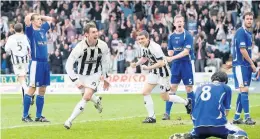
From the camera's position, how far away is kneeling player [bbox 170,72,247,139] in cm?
1250

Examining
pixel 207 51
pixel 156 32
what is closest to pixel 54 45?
pixel 156 32

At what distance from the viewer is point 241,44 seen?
16797 millimetres

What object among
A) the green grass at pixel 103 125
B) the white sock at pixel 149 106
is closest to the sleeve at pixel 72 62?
the green grass at pixel 103 125

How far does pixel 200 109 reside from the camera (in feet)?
41.3

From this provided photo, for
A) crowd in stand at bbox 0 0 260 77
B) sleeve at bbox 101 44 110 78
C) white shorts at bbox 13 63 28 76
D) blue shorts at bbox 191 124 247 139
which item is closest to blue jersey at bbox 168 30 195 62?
sleeve at bbox 101 44 110 78

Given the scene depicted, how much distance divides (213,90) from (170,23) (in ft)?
81.2

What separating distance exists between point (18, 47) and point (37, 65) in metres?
3.84

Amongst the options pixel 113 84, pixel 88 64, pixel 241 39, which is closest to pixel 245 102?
pixel 241 39

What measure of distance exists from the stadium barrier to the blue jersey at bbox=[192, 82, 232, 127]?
20.2 m

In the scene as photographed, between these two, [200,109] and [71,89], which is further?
[71,89]

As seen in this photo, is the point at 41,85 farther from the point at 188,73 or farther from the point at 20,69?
the point at 20,69

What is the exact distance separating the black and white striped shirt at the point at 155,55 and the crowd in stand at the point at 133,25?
16.0 m

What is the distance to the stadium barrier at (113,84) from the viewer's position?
109 feet

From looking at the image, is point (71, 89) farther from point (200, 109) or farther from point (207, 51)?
point (200, 109)
